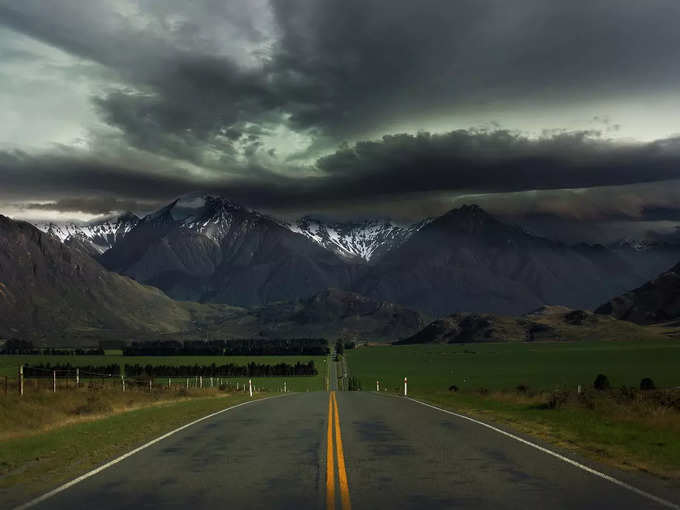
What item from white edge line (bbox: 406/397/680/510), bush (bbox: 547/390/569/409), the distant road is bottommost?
bush (bbox: 547/390/569/409)

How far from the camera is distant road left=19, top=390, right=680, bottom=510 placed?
13.4 m

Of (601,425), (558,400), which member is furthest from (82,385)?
(601,425)

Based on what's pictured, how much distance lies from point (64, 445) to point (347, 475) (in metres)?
10.3

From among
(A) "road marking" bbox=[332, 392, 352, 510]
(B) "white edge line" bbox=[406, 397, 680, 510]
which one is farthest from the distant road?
(B) "white edge line" bbox=[406, 397, 680, 510]

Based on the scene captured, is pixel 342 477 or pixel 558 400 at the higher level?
pixel 342 477

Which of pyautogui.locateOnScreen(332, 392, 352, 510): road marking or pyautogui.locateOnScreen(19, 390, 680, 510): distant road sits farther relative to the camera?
pyautogui.locateOnScreen(19, 390, 680, 510): distant road

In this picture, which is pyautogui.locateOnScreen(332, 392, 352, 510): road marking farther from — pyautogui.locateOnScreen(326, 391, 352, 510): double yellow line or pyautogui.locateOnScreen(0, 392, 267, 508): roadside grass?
pyautogui.locateOnScreen(0, 392, 267, 508): roadside grass

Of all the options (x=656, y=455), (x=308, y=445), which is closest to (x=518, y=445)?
(x=656, y=455)

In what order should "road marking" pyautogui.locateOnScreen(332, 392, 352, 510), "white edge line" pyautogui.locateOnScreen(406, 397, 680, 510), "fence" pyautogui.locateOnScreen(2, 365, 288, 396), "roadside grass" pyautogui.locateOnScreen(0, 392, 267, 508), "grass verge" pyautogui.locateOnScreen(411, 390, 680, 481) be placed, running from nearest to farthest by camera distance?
"road marking" pyautogui.locateOnScreen(332, 392, 352, 510)
"white edge line" pyautogui.locateOnScreen(406, 397, 680, 510)
"roadside grass" pyautogui.locateOnScreen(0, 392, 267, 508)
"grass verge" pyautogui.locateOnScreen(411, 390, 680, 481)
"fence" pyautogui.locateOnScreen(2, 365, 288, 396)

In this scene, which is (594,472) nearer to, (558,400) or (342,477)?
(342,477)

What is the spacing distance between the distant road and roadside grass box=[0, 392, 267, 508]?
0.87m

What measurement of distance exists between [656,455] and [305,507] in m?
10.8

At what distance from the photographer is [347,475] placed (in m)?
16.1

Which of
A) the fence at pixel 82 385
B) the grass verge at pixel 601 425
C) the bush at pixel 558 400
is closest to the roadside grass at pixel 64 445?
the fence at pixel 82 385
